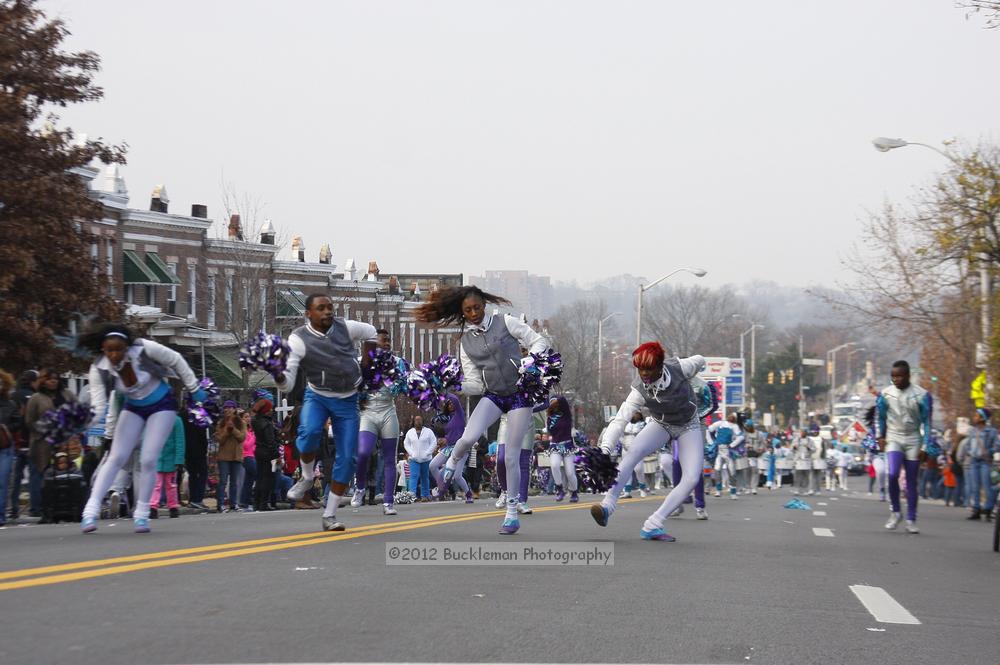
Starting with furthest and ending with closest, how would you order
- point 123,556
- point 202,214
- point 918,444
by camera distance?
1. point 202,214
2. point 918,444
3. point 123,556

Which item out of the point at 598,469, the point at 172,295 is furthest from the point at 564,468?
the point at 172,295

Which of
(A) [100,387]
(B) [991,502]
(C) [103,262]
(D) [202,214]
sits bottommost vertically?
(B) [991,502]

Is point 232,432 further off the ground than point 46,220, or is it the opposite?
point 46,220

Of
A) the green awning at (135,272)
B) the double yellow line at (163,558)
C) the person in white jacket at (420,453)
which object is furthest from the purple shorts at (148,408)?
the green awning at (135,272)

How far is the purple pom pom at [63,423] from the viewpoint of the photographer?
14617 millimetres

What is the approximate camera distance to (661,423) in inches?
496

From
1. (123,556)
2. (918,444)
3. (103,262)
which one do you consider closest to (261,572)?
(123,556)

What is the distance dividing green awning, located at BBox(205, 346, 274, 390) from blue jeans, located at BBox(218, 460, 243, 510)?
1038 inches

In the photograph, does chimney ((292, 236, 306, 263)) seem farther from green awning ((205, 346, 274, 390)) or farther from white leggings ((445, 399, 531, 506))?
white leggings ((445, 399, 531, 506))

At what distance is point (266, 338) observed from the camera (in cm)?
1159

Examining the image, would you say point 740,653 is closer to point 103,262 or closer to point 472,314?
point 472,314

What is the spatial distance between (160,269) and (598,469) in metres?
39.3

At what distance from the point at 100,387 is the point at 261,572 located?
417cm

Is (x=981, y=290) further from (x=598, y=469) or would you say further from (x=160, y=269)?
(x=160, y=269)
